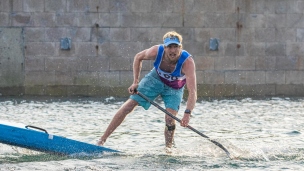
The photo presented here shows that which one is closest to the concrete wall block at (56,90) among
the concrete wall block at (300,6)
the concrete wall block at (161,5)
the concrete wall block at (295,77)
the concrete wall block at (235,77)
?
the concrete wall block at (161,5)

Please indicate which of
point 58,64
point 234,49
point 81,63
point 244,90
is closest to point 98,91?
point 81,63

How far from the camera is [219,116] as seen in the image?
57.4 feet

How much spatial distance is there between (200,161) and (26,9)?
10747 mm

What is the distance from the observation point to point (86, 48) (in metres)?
21.6

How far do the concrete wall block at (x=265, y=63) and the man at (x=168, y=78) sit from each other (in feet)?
32.7

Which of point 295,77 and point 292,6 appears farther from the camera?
point 295,77

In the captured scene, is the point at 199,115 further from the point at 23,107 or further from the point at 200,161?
the point at 200,161

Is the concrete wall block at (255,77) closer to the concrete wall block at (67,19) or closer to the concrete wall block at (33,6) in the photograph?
the concrete wall block at (67,19)

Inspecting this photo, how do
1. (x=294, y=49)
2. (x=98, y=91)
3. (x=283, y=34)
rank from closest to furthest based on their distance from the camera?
(x=98, y=91)
(x=283, y=34)
(x=294, y=49)

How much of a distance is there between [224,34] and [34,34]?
4.20 metres

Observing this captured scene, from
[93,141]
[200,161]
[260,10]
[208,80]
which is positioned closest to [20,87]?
[208,80]

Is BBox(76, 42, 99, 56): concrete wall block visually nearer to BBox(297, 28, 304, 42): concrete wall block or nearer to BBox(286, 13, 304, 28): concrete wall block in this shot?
BBox(286, 13, 304, 28): concrete wall block

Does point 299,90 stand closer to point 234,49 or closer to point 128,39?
point 234,49

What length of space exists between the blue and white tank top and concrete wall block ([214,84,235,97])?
9905 mm
